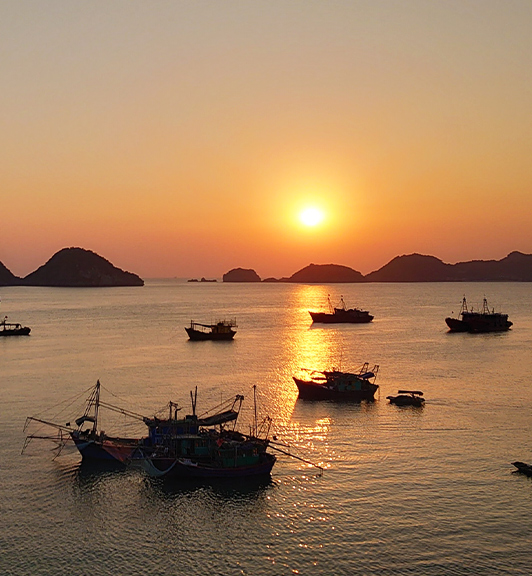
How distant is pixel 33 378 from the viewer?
9700 cm

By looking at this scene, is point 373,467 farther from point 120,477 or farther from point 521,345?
point 521,345

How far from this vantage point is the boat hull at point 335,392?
80.8m

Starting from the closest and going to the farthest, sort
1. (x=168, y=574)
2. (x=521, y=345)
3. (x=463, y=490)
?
(x=168, y=574), (x=463, y=490), (x=521, y=345)

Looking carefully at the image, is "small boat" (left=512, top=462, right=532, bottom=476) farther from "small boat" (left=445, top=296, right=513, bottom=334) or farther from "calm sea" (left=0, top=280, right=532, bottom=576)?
"small boat" (left=445, top=296, right=513, bottom=334)

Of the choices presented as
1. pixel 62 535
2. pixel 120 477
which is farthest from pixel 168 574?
pixel 120 477

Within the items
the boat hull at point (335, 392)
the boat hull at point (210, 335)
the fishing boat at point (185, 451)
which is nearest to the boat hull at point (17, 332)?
the boat hull at point (210, 335)

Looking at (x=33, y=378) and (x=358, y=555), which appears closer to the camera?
(x=358, y=555)

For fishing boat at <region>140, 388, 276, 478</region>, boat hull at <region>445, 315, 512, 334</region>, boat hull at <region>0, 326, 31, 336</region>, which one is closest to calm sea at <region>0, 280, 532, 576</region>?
fishing boat at <region>140, 388, 276, 478</region>

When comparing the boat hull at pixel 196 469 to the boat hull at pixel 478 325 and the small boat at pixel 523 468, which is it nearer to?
the small boat at pixel 523 468

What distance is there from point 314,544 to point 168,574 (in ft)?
30.5

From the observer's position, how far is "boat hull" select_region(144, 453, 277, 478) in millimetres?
50656

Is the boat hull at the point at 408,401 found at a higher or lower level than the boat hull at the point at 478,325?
lower

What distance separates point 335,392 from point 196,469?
113 feet

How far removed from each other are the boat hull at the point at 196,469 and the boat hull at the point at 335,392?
31.2 meters
